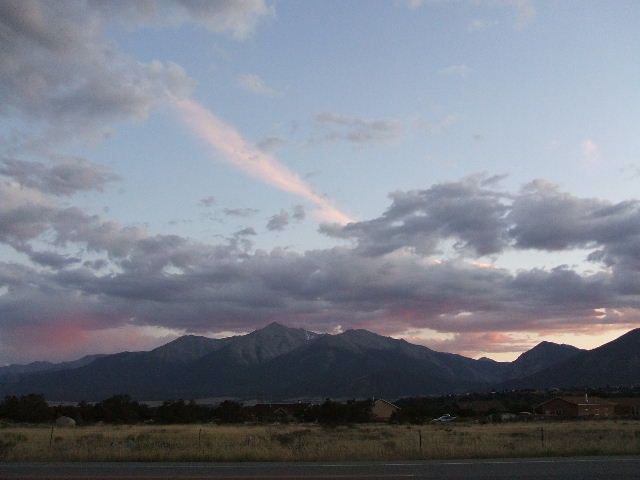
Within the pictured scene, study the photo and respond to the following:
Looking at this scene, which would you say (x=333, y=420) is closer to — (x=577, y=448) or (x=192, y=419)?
(x=192, y=419)

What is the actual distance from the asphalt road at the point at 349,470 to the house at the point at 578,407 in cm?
7019

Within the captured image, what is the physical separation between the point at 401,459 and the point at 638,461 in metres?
7.89

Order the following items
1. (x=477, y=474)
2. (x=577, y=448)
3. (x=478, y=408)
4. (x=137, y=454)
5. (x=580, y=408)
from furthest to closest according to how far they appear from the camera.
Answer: (x=478, y=408), (x=580, y=408), (x=577, y=448), (x=137, y=454), (x=477, y=474)

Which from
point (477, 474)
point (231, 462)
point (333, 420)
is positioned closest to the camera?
point (477, 474)

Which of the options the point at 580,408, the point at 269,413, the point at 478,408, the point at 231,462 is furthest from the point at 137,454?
the point at 478,408

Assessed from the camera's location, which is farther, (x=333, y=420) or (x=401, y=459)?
(x=333, y=420)

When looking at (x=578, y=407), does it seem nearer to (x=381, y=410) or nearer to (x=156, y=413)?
(x=381, y=410)

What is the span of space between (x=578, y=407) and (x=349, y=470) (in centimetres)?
7689

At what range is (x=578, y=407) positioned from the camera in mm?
87125

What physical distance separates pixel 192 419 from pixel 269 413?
43.9 ft

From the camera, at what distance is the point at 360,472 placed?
63.3 ft

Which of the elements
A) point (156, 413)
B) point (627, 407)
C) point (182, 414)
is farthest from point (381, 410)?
point (627, 407)

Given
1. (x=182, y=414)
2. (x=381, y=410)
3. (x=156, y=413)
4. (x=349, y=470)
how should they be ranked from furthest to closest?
(x=381, y=410)
(x=156, y=413)
(x=182, y=414)
(x=349, y=470)

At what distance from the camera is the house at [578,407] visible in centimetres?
8706
